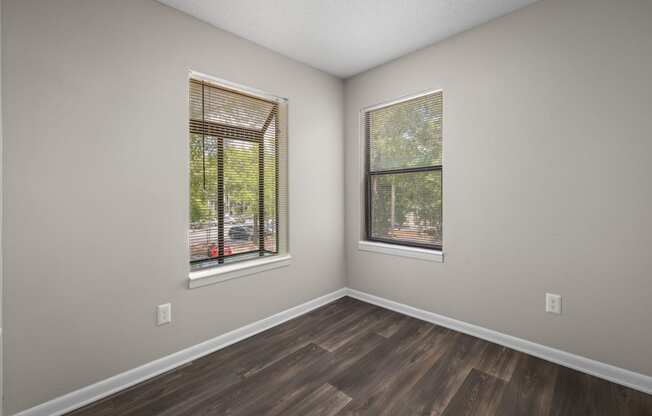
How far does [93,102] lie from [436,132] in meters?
2.57

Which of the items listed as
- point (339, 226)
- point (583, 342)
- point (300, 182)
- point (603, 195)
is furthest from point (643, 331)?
point (300, 182)

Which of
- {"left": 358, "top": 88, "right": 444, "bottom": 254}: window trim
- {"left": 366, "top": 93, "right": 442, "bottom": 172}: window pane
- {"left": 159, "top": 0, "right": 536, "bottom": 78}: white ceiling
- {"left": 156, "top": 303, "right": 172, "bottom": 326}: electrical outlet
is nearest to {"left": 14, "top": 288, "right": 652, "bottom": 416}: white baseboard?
{"left": 156, "top": 303, "right": 172, "bottom": 326}: electrical outlet

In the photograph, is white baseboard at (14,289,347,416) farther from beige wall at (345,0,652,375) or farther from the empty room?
beige wall at (345,0,652,375)

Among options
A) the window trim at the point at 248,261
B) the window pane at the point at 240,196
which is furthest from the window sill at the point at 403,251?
the window pane at the point at 240,196

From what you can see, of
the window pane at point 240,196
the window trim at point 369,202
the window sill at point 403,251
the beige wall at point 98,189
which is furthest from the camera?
the window trim at point 369,202

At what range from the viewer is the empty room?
1.66m

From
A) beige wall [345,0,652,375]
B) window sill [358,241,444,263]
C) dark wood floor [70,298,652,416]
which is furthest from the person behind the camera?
window sill [358,241,444,263]

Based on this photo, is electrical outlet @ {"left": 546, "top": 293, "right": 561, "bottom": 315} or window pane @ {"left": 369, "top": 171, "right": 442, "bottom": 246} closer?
electrical outlet @ {"left": 546, "top": 293, "right": 561, "bottom": 315}

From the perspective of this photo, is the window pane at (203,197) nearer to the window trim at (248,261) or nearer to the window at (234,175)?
the window at (234,175)

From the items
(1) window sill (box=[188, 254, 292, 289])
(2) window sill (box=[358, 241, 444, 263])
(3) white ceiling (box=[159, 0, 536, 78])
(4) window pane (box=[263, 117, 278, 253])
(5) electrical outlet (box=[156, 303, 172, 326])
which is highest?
(3) white ceiling (box=[159, 0, 536, 78])

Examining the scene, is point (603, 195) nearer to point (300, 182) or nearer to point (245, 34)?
point (300, 182)

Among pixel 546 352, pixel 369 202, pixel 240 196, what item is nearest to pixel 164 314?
pixel 240 196

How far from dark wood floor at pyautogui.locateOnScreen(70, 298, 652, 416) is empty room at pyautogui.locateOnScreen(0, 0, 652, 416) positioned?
0.02m

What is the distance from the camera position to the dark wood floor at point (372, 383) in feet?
5.52
